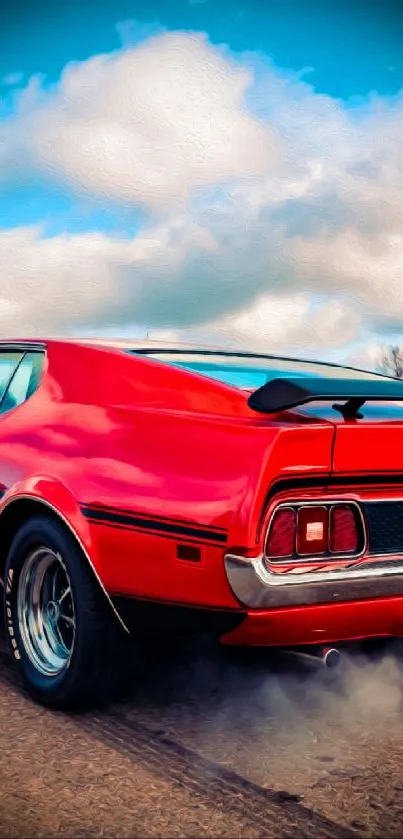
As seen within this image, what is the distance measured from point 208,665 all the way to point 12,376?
1.50m

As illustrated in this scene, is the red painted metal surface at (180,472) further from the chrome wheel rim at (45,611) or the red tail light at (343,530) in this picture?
the chrome wheel rim at (45,611)

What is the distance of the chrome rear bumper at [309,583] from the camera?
3113mm

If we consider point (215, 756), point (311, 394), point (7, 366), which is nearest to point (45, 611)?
point (215, 756)

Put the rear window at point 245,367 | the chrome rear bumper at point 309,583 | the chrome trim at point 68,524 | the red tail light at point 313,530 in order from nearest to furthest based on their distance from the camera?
the chrome rear bumper at point 309,583 < the red tail light at point 313,530 < the chrome trim at point 68,524 < the rear window at point 245,367

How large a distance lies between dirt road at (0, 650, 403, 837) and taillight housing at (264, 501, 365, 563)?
26.3 inches

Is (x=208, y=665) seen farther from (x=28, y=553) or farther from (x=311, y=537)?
(x=311, y=537)

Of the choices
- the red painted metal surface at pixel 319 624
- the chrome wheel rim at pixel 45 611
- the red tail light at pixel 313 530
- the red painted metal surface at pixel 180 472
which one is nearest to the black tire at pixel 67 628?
the chrome wheel rim at pixel 45 611

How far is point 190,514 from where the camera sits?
3.25 metres

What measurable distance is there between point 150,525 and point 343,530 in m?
0.63

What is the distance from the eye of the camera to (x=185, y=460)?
334 cm

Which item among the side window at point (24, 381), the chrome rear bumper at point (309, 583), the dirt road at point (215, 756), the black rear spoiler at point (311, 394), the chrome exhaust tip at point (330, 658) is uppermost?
the side window at point (24, 381)

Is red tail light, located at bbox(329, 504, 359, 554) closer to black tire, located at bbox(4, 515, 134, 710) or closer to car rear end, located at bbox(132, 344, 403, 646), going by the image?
car rear end, located at bbox(132, 344, 403, 646)

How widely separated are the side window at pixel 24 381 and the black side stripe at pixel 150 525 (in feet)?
2.69

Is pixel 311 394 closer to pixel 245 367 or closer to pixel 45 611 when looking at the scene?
pixel 245 367
